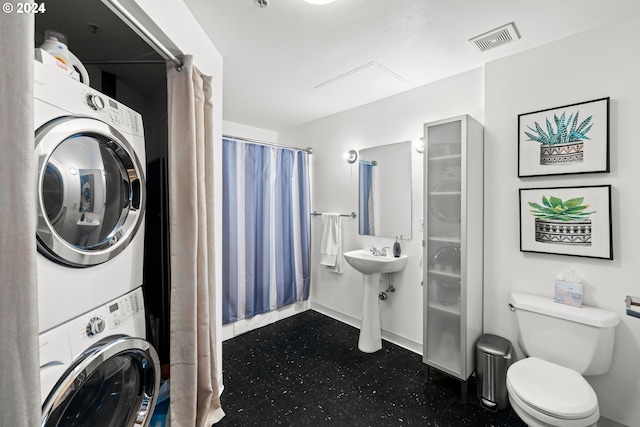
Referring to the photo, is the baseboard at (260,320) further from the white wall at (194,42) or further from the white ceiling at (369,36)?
the white ceiling at (369,36)

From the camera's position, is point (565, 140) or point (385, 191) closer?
point (565, 140)

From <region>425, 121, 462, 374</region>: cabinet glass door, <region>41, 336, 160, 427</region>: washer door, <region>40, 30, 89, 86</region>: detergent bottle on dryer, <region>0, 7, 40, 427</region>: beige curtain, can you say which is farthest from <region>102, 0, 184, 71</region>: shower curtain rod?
<region>425, 121, 462, 374</region>: cabinet glass door

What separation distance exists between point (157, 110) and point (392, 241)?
228 centimetres

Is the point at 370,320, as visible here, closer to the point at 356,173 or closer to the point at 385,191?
the point at 385,191

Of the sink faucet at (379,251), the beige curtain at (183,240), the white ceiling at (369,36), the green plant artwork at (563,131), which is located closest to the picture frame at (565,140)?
the green plant artwork at (563,131)

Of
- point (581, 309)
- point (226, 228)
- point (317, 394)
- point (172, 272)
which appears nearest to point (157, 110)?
point (172, 272)

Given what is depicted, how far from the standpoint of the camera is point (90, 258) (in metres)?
1.00

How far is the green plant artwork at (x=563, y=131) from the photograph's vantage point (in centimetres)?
172

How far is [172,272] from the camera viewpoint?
140 cm

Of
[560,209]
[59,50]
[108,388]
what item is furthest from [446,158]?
[108,388]

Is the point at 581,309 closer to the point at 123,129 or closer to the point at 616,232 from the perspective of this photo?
the point at 616,232

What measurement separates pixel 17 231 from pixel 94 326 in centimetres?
64

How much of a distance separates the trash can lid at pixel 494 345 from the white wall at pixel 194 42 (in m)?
1.88

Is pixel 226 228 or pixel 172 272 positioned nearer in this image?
pixel 172 272
